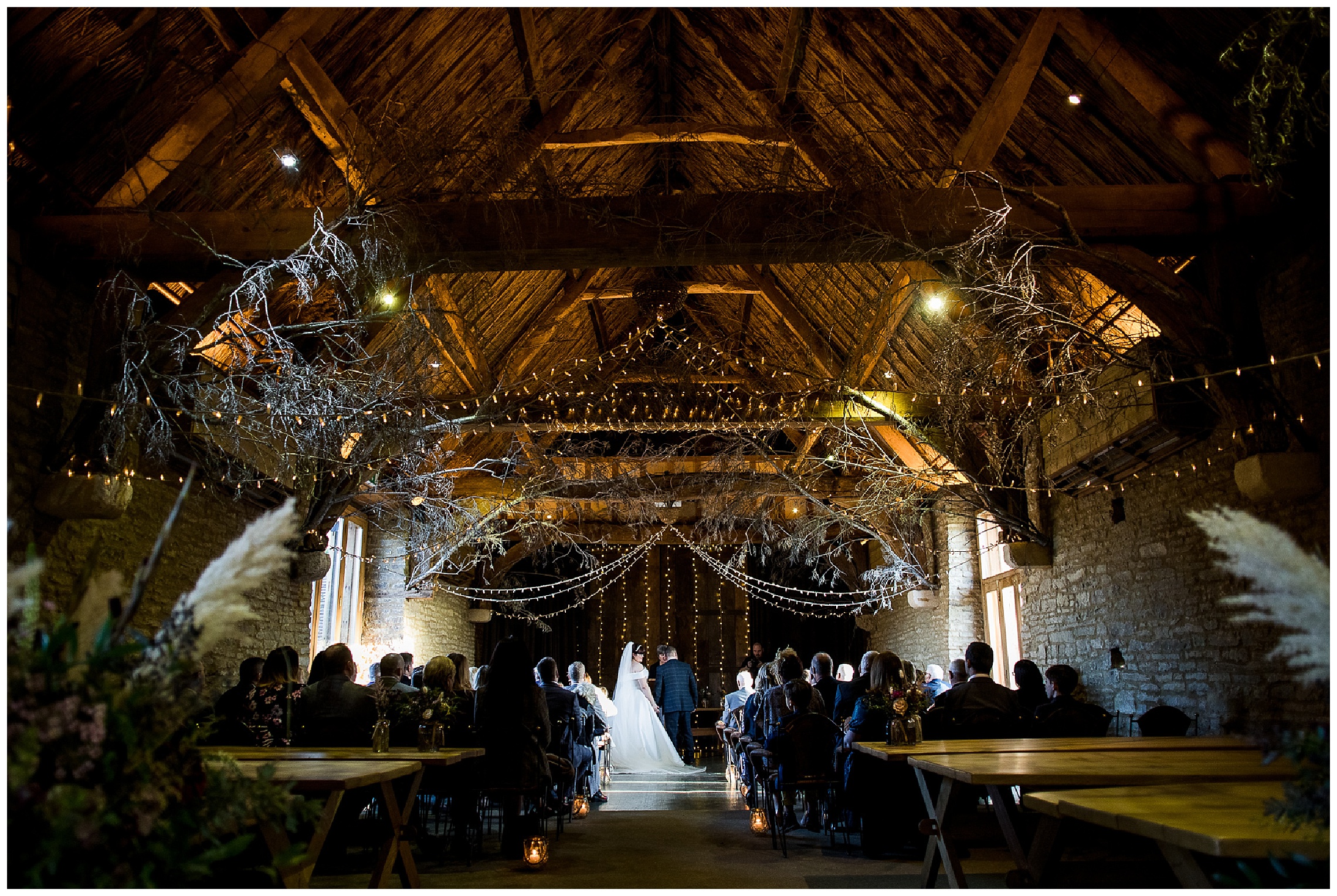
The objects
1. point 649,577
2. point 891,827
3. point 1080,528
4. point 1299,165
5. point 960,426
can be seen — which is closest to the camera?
point 1299,165

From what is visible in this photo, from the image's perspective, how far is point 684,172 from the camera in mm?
10539

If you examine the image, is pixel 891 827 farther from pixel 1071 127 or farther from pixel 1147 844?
pixel 1071 127

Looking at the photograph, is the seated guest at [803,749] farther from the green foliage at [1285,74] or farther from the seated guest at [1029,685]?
the green foliage at [1285,74]

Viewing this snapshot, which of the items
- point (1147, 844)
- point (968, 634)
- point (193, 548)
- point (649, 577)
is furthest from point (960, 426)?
point (649, 577)

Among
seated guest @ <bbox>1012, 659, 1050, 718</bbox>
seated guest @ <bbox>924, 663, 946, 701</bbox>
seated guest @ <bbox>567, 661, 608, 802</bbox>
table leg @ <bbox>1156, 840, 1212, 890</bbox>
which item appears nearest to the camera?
table leg @ <bbox>1156, 840, 1212, 890</bbox>

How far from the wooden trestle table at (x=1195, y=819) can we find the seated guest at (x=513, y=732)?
3.13m

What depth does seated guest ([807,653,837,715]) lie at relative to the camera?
289 inches

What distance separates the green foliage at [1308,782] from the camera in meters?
1.63

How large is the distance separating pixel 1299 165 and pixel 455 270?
14.8 feet

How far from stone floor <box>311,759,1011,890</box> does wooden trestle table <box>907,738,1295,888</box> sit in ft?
2.41

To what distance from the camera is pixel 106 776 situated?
1.66m

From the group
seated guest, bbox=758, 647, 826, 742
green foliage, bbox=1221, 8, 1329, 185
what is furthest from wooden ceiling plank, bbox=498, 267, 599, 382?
green foliage, bbox=1221, 8, 1329, 185

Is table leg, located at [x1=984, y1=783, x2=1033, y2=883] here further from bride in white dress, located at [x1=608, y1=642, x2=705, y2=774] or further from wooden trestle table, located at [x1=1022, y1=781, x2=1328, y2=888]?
bride in white dress, located at [x1=608, y1=642, x2=705, y2=774]

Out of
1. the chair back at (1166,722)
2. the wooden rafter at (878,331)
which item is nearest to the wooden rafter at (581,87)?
the wooden rafter at (878,331)
